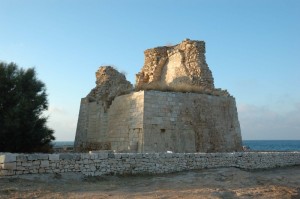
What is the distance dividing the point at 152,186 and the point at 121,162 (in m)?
1.79

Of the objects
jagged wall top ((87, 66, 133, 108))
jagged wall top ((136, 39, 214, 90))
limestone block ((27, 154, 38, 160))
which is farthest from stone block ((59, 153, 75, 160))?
jagged wall top ((87, 66, 133, 108))

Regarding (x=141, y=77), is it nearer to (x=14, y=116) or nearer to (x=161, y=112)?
(x=161, y=112)

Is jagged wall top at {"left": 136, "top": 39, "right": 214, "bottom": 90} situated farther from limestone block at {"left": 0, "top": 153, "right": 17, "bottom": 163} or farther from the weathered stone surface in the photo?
limestone block at {"left": 0, "top": 153, "right": 17, "bottom": 163}

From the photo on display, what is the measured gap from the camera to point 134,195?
8.77m

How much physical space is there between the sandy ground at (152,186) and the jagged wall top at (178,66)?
741 cm

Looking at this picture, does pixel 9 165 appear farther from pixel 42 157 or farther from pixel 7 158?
pixel 42 157

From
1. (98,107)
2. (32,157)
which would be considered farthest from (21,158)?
(98,107)

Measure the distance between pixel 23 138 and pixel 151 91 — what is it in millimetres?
6322

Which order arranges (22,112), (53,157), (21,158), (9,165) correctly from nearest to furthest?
(9,165), (21,158), (53,157), (22,112)

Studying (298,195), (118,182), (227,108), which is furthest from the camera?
(227,108)

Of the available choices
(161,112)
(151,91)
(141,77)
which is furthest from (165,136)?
(141,77)

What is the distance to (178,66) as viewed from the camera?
21.0m

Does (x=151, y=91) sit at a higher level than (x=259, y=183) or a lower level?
higher

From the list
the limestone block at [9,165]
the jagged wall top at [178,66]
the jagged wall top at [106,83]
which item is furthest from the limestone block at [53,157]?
the jagged wall top at [106,83]
